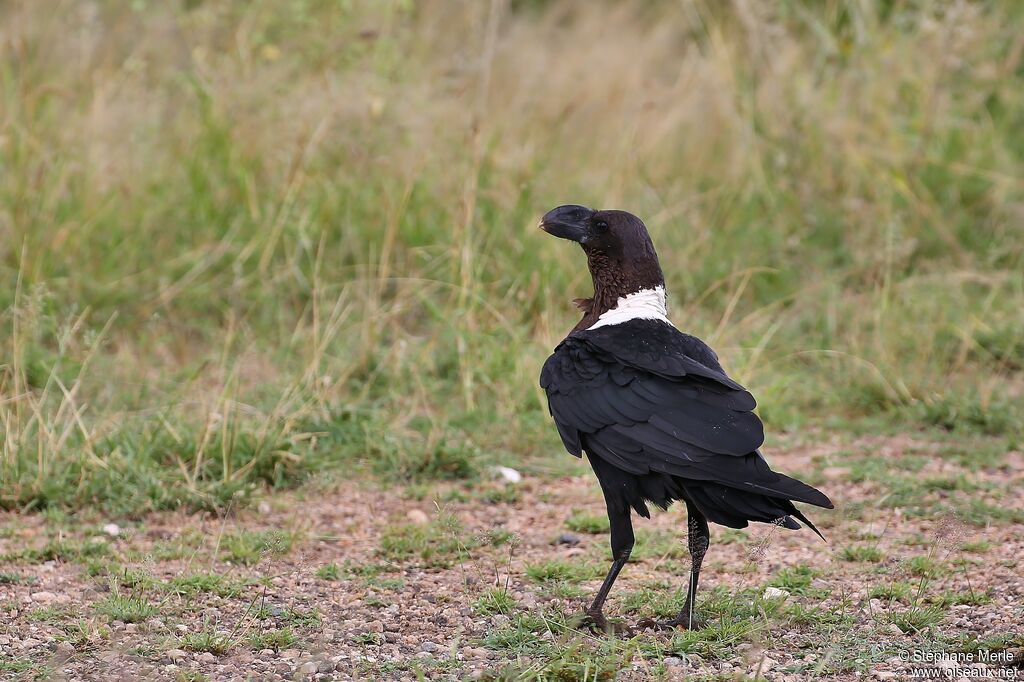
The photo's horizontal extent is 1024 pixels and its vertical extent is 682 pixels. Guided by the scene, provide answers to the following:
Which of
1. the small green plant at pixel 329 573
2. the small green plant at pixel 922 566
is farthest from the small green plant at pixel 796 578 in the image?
the small green plant at pixel 329 573

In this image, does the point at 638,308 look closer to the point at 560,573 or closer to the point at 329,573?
the point at 560,573

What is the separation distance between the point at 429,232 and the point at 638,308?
2.50 metres

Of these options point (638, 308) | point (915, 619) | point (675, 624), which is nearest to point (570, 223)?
point (638, 308)

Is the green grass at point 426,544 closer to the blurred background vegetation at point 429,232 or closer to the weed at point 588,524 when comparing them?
the weed at point 588,524

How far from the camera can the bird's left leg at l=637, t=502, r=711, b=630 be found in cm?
344

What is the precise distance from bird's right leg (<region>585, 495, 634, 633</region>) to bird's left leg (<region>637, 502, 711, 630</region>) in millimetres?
111

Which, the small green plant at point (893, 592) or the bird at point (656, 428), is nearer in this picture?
the bird at point (656, 428)

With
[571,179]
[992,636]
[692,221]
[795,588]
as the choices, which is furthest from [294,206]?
[992,636]

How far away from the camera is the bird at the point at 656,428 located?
3.21 meters

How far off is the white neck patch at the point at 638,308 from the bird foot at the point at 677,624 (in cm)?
86

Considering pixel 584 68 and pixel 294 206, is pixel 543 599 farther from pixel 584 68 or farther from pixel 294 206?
pixel 584 68

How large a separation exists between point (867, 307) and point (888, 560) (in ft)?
7.64

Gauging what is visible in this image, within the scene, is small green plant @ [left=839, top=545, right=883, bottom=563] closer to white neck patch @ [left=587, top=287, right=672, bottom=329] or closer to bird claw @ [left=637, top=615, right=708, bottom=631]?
bird claw @ [left=637, top=615, right=708, bottom=631]

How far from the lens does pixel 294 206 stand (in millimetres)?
6109
